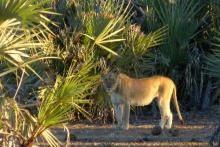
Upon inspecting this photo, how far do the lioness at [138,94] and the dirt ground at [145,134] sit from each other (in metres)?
0.28

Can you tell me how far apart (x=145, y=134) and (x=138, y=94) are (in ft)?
3.49

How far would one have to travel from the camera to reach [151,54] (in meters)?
10.1

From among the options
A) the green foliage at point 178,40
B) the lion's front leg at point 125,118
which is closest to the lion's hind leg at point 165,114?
the lion's front leg at point 125,118

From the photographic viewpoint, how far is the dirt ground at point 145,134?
287 inches

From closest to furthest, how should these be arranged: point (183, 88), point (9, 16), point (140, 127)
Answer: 1. point (9, 16)
2. point (140, 127)
3. point (183, 88)

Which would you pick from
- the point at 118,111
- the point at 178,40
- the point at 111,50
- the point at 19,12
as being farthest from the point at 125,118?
the point at 19,12

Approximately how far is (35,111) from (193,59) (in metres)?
4.03

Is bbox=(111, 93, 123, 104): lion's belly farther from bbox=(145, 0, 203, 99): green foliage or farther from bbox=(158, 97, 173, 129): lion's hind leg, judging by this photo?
bbox=(145, 0, 203, 99): green foliage

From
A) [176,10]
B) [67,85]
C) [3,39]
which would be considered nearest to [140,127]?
[176,10]

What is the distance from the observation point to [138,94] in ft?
29.9

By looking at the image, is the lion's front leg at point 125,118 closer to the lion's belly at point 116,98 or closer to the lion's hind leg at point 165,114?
the lion's belly at point 116,98

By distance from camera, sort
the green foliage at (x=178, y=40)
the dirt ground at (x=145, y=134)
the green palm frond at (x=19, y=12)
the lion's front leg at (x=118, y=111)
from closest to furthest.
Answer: the green palm frond at (x=19, y=12)
the dirt ground at (x=145, y=134)
the lion's front leg at (x=118, y=111)
the green foliage at (x=178, y=40)

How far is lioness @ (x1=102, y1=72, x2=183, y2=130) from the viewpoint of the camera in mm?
8797

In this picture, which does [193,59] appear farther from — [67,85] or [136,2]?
[67,85]
